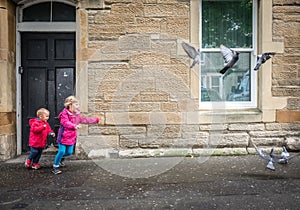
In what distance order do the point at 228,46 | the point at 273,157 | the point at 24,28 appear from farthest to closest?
the point at 24,28, the point at 228,46, the point at 273,157

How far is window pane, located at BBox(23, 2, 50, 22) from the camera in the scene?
23.4ft

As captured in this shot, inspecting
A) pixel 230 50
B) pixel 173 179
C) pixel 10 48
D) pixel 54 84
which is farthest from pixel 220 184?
pixel 10 48

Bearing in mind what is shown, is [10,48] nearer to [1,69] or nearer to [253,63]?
[1,69]

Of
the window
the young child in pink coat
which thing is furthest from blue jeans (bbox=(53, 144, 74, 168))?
the window

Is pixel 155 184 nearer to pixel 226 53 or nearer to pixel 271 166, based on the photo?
pixel 271 166

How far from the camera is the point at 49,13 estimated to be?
7.14 metres

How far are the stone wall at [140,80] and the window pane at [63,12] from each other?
721 mm

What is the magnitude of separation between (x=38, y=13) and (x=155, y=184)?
4.25 meters

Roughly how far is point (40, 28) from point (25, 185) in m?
3.32

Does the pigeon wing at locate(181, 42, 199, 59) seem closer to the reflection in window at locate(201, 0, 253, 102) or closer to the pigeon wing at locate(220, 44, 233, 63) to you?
the reflection in window at locate(201, 0, 253, 102)

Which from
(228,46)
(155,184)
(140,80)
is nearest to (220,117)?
(228,46)

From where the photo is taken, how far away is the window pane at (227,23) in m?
6.80

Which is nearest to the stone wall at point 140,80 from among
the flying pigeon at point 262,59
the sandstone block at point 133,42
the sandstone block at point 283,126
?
A: the sandstone block at point 133,42

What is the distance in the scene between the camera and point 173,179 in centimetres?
512
